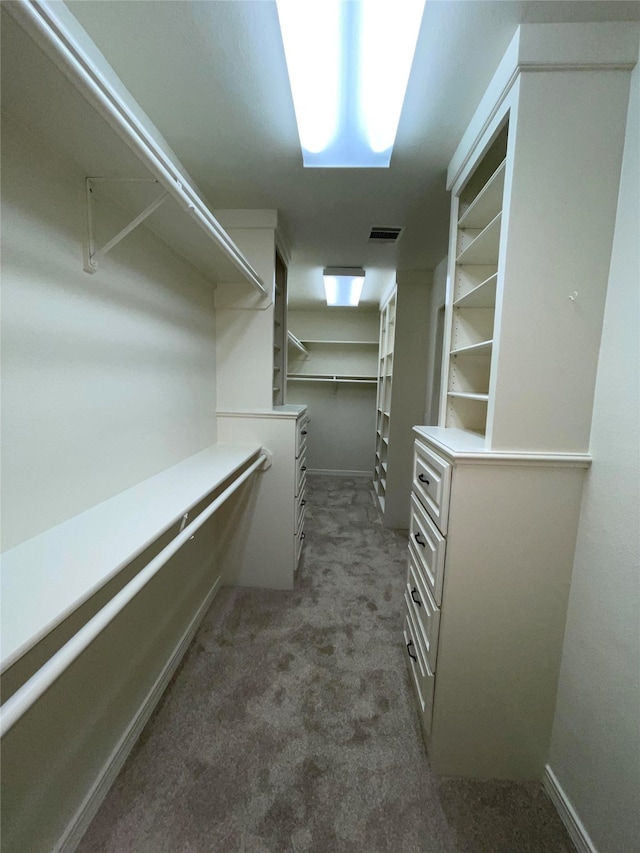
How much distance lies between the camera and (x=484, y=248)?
1.40 metres

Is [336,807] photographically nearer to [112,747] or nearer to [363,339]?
[112,747]

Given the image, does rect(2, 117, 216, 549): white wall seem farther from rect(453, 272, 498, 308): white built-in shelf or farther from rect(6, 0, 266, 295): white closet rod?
rect(453, 272, 498, 308): white built-in shelf

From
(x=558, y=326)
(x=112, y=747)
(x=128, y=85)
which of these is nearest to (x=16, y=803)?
(x=112, y=747)

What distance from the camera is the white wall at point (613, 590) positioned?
0.87 m

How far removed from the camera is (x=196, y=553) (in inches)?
71.6

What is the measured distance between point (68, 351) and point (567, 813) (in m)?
2.13

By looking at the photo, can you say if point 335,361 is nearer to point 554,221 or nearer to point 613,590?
point 554,221

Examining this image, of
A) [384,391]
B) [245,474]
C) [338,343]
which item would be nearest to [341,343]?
[338,343]

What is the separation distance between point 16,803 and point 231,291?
222 centimetres

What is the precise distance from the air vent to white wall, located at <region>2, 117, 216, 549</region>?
58.8 inches

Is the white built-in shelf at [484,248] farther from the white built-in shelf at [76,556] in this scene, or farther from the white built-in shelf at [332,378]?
the white built-in shelf at [332,378]

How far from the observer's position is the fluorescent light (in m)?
3.03

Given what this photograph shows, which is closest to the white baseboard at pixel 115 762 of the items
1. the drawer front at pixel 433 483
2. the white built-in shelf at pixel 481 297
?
the drawer front at pixel 433 483

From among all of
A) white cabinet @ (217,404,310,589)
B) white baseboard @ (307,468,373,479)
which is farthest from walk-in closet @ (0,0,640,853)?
white baseboard @ (307,468,373,479)
